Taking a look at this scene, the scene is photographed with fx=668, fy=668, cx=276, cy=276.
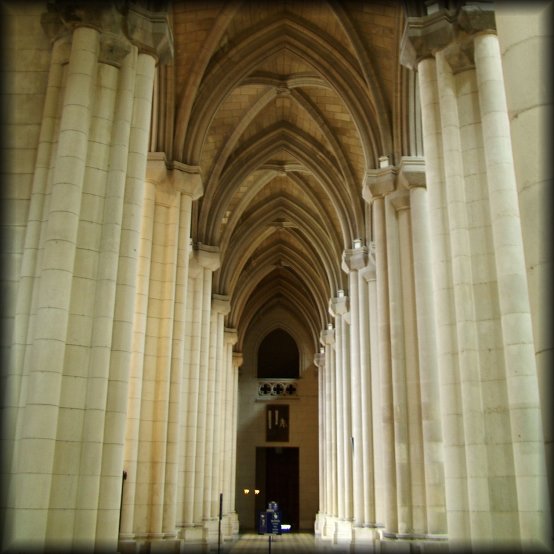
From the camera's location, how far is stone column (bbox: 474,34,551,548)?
707 centimetres

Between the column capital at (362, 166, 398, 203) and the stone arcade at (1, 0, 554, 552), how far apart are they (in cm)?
6

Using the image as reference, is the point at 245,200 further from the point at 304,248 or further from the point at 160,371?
the point at 160,371

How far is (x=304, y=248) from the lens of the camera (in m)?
30.8

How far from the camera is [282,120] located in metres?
22.1

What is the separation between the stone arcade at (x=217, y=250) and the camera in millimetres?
7551

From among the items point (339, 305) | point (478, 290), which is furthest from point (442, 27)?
point (339, 305)

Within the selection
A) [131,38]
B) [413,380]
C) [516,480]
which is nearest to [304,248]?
[413,380]

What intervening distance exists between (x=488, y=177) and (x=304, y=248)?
2220 cm

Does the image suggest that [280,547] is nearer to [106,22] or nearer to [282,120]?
[282,120]

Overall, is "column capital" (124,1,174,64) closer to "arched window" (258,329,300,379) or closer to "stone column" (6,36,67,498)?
"stone column" (6,36,67,498)

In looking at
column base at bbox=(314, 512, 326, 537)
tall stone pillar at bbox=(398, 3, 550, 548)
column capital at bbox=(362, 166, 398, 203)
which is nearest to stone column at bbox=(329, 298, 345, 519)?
column base at bbox=(314, 512, 326, 537)

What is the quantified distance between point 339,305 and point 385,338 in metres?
10.6

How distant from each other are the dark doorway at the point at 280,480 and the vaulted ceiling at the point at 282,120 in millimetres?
10383

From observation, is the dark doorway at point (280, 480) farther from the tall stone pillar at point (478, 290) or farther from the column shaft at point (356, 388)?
the tall stone pillar at point (478, 290)
